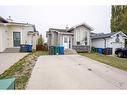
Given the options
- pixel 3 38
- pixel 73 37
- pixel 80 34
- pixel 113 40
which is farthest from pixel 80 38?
pixel 3 38

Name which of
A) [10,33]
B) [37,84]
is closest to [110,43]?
[10,33]

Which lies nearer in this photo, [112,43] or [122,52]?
[122,52]

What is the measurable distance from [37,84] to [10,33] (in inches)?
655

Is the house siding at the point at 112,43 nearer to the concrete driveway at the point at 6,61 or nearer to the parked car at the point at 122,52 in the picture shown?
the parked car at the point at 122,52

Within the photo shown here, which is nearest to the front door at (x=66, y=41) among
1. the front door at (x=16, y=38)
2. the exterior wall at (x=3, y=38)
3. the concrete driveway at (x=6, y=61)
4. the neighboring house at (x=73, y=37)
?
the neighboring house at (x=73, y=37)

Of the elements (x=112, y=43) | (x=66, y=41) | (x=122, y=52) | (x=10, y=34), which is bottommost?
(x=122, y=52)

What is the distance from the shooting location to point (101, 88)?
6.50 meters

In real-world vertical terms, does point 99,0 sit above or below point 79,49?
above

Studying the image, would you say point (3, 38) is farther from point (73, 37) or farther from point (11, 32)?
point (73, 37)

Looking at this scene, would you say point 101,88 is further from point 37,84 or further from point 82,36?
point 82,36

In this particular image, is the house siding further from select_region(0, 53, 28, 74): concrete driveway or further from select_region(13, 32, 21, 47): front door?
select_region(0, 53, 28, 74): concrete driveway

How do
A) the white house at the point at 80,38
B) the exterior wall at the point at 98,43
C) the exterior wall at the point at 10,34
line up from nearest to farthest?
the exterior wall at the point at 10,34, the white house at the point at 80,38, the exterior wall at the point at 98,43

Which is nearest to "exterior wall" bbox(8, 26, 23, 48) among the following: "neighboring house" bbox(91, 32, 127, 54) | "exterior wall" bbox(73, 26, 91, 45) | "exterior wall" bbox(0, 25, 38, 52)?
"exterior wall" bbox(0, 25, 38, 52)
